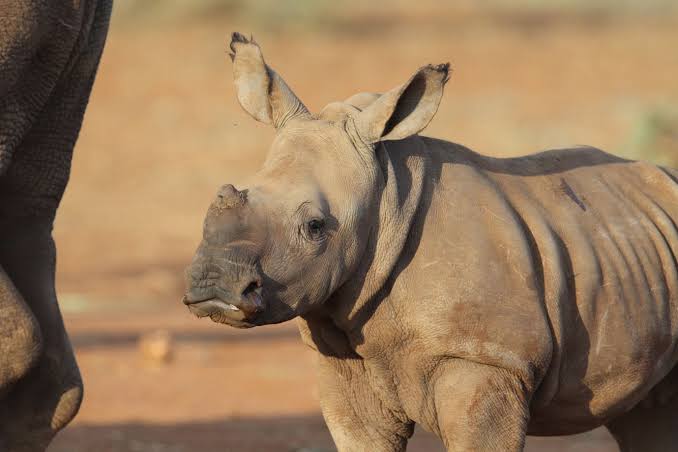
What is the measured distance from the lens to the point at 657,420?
19.9 feet

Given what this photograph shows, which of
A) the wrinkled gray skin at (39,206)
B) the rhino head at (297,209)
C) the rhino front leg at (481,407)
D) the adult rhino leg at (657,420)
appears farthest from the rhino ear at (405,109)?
the adult rhino leg at (657,420)

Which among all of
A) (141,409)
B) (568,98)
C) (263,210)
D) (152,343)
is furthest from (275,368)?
(568,98)

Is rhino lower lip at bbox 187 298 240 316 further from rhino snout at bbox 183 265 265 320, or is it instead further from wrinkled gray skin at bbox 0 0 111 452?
wrinkled gray skin at bbox 0 0 111 452

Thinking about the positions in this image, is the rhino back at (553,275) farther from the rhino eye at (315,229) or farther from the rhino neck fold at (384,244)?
the rhino eye at (315,229)

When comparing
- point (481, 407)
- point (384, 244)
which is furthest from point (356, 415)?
point (384, 244)

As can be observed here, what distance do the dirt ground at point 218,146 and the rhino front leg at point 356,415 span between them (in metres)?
2.81

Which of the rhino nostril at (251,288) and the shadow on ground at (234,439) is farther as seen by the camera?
the shadow on ground at (234,439)

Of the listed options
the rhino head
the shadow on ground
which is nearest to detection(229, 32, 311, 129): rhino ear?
the rhino head

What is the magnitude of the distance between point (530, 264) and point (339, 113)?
2.76ft

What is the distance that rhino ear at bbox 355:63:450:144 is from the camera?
5090mm

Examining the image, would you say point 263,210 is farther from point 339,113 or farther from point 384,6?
point 384,6

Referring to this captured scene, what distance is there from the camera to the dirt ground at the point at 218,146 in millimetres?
9703

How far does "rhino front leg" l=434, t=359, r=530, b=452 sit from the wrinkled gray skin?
1.58 m

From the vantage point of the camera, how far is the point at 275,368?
11.3 meters
